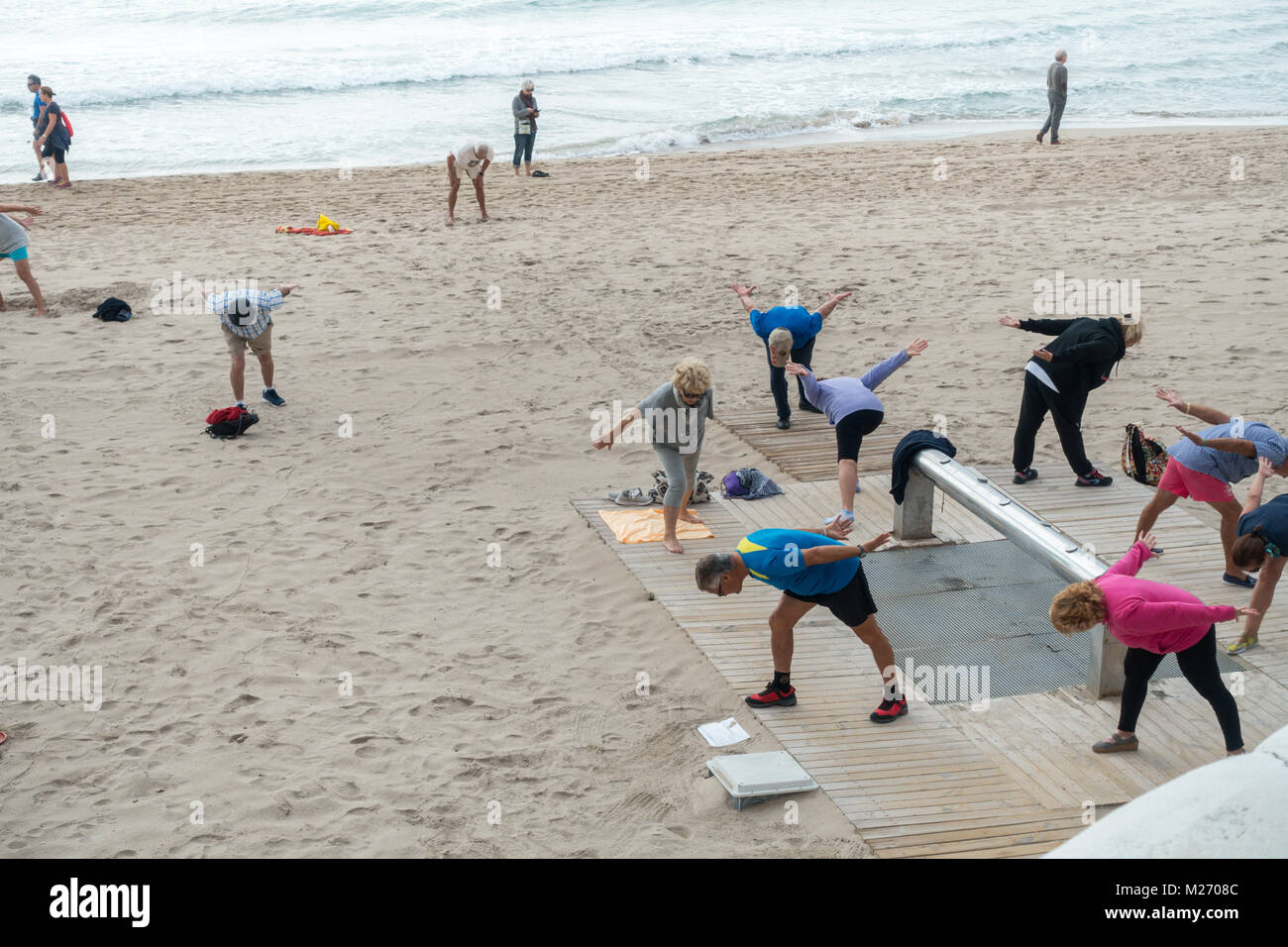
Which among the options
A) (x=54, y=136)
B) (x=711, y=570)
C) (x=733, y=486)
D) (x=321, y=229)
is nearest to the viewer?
(x=711, y=570)

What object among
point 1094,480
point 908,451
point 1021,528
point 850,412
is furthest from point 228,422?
point 1094,480

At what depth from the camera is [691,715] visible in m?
6.20

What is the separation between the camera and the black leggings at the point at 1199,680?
208 inches

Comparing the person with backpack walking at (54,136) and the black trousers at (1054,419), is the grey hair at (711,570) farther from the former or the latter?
the person with backpack walking at (54,136)

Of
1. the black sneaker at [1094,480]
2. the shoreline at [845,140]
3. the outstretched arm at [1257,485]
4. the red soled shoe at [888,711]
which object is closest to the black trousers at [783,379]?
the black sneaker at [1094,480]

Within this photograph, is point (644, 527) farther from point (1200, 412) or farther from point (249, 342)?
point (249, 342)

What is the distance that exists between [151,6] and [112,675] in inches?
1801

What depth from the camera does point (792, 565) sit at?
5.69m

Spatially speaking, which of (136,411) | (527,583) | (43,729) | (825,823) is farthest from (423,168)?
(825,823)

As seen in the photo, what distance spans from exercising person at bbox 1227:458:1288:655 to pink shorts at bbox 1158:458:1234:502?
507 mm

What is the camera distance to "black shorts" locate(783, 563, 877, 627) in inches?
229

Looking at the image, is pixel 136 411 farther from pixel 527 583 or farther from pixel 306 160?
pixel 306 160

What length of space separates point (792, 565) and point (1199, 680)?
1.91 meters

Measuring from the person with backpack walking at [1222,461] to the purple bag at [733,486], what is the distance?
9.54 feet
